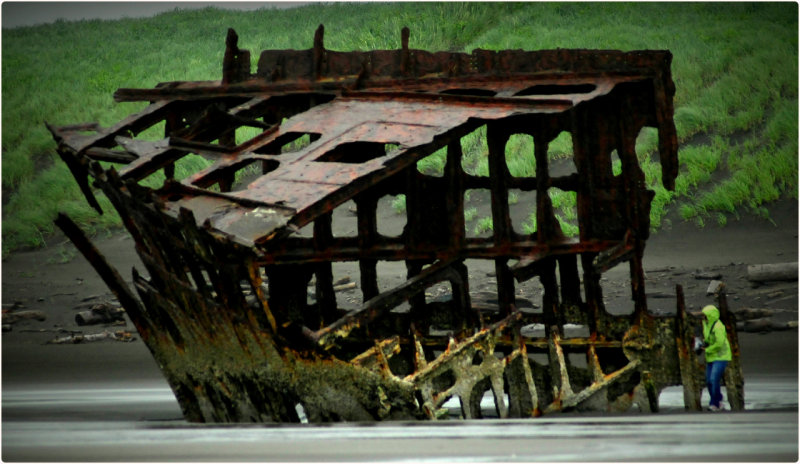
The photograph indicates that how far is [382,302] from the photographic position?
438 inches

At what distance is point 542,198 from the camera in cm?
1204

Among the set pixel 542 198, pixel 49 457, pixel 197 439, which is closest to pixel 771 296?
pixel 542 198

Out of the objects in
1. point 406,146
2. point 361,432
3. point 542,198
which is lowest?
point 361,432

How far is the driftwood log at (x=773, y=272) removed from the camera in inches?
702

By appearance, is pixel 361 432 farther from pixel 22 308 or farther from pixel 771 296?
pixel 22 308

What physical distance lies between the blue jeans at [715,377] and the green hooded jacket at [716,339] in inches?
2.0

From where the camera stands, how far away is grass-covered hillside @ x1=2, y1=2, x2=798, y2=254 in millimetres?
23531

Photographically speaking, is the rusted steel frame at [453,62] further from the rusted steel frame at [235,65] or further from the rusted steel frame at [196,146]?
the rusted steel frame at [196,146]

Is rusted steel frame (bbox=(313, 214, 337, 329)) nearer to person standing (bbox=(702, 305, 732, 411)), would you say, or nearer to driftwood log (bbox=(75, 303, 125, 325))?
person standing (bbox=(702, 305, 732, 411))

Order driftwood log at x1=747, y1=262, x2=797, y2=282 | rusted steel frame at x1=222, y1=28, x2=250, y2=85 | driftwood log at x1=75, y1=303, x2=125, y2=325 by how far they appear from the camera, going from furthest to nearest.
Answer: driftwood log at x1=75, y1=303, x2=125, y2=325, driftwood log at x1=747, y1=262, x2=797, y2=282, rusted steel frame at x1=222, y1=28, x2=250, y2=85

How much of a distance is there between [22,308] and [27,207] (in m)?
8.71

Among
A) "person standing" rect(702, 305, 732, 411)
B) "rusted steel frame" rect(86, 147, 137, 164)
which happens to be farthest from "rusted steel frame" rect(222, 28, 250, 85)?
"person standing" rect(702, 305, 732, 411)

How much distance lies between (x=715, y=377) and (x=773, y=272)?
6631 mm

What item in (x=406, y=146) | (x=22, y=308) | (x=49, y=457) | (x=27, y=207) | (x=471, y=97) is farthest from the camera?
(x=27, y=207)
